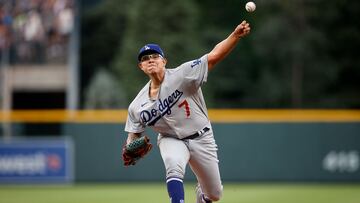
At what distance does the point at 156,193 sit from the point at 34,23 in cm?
1063

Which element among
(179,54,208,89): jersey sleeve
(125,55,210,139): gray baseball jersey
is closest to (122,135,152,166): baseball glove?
→ (125,55,210,139): gray baseball jersey

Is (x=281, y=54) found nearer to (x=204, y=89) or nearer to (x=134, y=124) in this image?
(x=204, y=89)

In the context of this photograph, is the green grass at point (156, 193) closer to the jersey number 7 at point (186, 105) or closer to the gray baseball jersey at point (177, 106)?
the gray baseball jersey at point (177, 106)

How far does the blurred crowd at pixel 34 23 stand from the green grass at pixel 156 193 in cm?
795

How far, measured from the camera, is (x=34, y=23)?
77.7ft

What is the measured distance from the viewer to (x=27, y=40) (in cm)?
2372

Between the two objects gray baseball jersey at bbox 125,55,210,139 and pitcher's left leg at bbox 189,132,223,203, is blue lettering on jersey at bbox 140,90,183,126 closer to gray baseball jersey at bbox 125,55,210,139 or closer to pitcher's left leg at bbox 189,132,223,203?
gray baseball jersey at bbox 125,55,210,139

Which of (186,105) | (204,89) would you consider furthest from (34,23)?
(186,105)

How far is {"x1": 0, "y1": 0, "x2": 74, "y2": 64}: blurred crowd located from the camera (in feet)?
77.3

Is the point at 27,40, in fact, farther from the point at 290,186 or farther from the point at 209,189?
the point at 209,189

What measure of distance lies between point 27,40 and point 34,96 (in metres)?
3.91

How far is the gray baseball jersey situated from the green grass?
355 centimetres

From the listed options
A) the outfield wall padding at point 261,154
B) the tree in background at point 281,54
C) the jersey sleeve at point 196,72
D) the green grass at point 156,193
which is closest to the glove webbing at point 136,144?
the jersey sleeve at point 196,72

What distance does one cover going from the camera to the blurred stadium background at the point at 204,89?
16.2m
